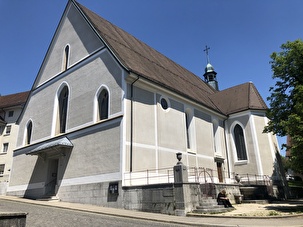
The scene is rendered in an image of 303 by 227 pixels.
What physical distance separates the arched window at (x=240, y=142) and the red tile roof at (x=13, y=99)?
97.9 ft

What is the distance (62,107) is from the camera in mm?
20984

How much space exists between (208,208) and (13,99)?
38657 millimetres

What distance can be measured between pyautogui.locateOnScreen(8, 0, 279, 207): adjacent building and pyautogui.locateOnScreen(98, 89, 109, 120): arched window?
7cm

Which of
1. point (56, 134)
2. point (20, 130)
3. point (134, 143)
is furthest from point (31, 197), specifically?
point (134, 143)

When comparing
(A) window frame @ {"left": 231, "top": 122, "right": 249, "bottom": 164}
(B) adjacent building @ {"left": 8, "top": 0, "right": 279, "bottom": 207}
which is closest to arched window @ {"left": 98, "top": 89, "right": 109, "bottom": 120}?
(B) adjacent building @ {"left": 8, "top": 0, "right": 279, "bottom": 207}

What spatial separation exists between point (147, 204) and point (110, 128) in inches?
203

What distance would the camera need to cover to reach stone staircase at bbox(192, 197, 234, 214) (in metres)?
11.4

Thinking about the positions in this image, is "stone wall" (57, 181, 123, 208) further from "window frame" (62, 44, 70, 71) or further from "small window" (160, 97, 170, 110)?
"window frame" (62, 44, 70, 71)

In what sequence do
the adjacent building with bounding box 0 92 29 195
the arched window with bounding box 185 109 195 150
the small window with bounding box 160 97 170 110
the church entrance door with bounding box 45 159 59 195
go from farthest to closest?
1. the adjacent building with bounding box 0 92 29 195
2. the arched window with bounding box 185 109 195 150
3. the church entrance door with bounding box 45 159 59 195
4. the small window with bounding box 160 97 170 110

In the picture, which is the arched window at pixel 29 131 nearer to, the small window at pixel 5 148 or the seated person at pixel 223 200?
the small window at pixel 5 148

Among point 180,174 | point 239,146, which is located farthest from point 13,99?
point 180,174

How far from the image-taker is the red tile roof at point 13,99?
37938 millimetres

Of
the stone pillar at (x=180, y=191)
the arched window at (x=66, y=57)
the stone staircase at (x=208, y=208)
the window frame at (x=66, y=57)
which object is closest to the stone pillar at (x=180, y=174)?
the stone pillar at (x=180, y=191)

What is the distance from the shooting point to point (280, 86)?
16062 mm
